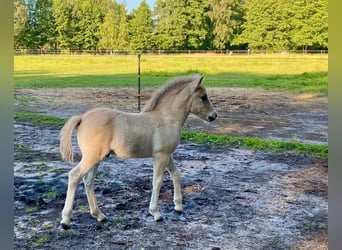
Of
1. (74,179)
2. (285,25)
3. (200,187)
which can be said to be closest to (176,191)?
(200,187)

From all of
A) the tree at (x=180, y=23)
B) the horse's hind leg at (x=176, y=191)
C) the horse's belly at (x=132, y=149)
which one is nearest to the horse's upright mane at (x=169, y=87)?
the horse's belly at (x=132, y=149)

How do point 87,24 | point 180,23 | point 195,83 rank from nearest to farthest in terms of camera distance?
point 195,83, point 87,24, point 180,23

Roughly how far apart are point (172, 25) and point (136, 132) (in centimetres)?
71

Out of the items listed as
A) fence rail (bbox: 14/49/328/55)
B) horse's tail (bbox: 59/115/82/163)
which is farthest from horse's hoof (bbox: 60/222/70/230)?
fence rail (bbox: 14/49/328/55)

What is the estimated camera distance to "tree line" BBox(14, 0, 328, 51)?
192cm

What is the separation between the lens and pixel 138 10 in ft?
6.82

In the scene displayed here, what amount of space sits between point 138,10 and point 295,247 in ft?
4.52

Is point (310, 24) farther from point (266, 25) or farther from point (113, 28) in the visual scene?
point (113, 28)

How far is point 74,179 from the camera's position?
160 cm

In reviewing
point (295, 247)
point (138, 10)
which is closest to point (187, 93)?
point (138, 10)

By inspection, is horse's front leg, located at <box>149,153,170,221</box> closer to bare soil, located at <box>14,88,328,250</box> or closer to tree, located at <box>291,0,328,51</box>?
bare soil, located at <box>14,88,328,250</box>

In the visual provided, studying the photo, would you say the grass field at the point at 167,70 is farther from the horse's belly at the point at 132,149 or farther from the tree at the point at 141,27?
the horse's belly at the point at 132,149

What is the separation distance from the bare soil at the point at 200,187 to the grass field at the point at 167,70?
13cm

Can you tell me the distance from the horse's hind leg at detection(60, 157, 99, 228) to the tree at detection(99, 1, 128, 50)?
2.28 feet
